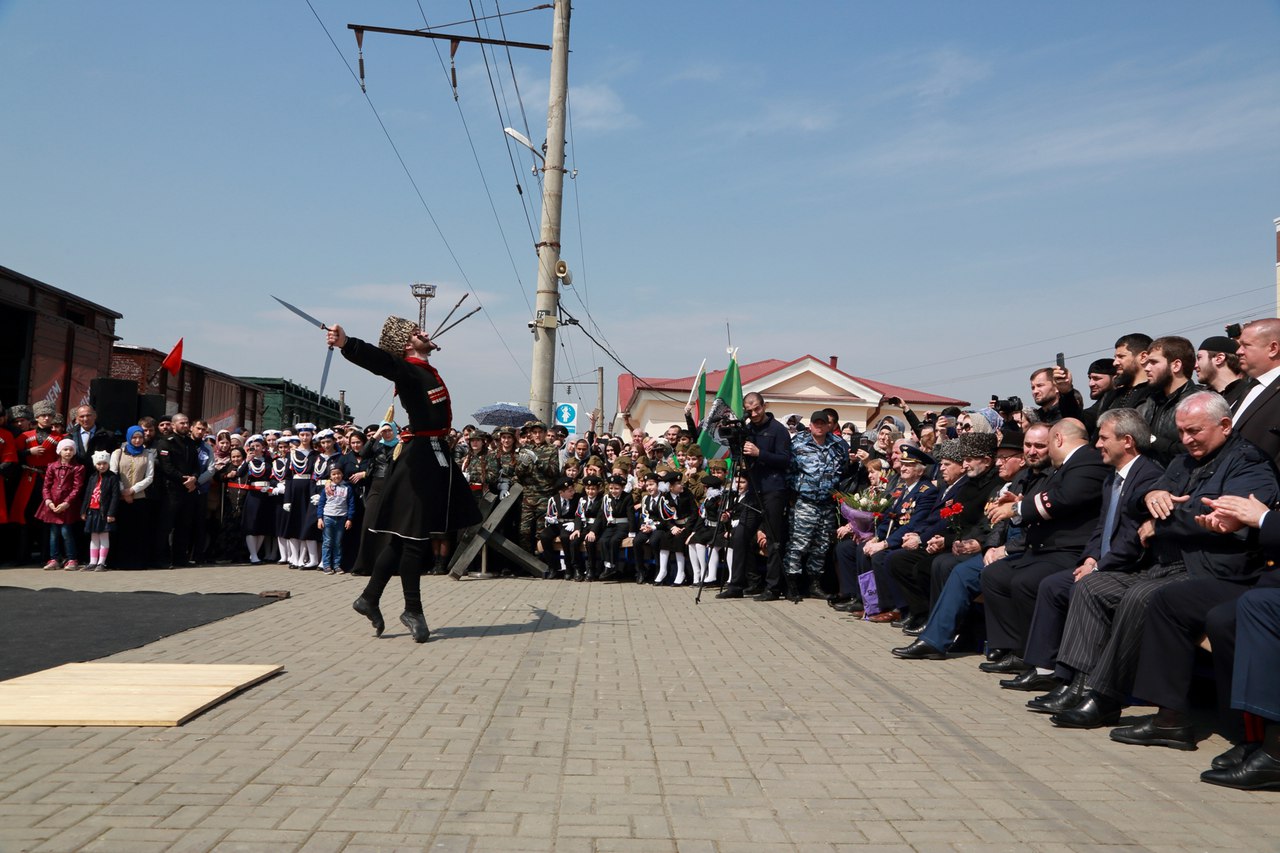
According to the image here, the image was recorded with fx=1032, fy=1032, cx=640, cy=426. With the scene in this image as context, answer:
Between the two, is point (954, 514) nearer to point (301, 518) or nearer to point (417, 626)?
point (417, 626)

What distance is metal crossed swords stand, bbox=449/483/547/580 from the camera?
48.3ft

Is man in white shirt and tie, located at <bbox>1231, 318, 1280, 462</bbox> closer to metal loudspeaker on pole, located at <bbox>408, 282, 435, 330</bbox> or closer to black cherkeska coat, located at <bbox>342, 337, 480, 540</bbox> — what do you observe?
black cherkeska coat, located at <bbox>342, 337, 480, 540</bbox>

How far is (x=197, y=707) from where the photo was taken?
5.18 metres

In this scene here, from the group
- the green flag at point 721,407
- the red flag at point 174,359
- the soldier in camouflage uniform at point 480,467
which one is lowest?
the soldier in camouflage uniform at point 480,467

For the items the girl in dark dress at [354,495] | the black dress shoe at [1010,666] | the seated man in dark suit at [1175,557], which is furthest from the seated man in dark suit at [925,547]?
the girl in dark dress at [354,495]

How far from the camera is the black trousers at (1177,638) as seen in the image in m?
5.04

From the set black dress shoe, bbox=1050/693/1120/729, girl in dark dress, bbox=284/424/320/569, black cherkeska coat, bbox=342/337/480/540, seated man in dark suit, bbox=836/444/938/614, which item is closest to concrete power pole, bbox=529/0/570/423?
girl in dark dress, bbox=284/424/320/569

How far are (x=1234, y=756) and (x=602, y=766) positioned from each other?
2.72 metres

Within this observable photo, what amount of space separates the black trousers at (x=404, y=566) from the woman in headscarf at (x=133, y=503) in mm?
7895

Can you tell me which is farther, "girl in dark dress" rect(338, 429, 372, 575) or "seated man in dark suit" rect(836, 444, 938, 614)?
"girl in dark dress" rect(338, 429, 372, 575)

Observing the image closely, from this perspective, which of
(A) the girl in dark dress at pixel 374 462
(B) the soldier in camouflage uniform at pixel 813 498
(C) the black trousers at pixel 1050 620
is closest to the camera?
(C) the black trousers at pixel 1050 620

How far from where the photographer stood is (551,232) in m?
18.4

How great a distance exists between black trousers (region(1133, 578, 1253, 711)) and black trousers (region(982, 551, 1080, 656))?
158cm

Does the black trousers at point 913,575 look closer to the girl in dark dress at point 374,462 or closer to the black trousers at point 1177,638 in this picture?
the black trousers at point 1177,638
